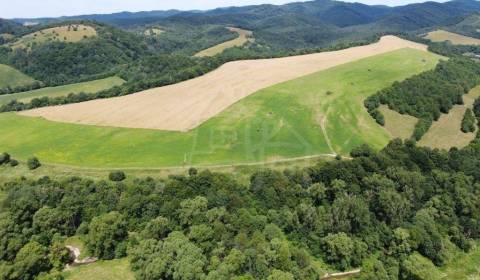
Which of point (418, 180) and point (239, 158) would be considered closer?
point (418, 180)

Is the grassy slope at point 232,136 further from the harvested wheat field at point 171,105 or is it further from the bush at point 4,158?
the harvested wheat field at point 171,105

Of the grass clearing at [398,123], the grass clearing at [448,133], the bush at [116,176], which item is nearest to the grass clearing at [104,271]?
the bush at [116,176]

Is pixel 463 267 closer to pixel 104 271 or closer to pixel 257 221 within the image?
pixel 257 221

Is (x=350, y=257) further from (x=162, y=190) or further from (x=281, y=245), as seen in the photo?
(x=162, y=190)

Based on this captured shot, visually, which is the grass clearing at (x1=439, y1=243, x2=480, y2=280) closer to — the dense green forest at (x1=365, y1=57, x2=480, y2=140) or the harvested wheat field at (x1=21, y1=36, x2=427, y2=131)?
the dense green forest at (x1=365, y1=57, x2=480, y2=140)

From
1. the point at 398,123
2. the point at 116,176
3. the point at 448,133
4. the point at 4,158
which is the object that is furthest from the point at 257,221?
the point at 448,133

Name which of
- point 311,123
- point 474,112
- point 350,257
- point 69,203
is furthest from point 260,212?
point 474,112
